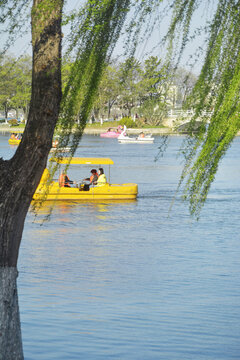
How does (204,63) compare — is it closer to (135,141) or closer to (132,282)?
(132,282)

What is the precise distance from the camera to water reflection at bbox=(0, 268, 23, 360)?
6398mm

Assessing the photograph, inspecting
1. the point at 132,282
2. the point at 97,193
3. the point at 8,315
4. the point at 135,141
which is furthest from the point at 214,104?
the point at 135,141

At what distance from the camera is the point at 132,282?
16.8 metres

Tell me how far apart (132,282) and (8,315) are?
416 inches

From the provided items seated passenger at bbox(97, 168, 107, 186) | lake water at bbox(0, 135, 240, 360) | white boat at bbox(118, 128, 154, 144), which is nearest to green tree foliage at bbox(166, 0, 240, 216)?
lake water at bbox(0, 135, 240, 360)

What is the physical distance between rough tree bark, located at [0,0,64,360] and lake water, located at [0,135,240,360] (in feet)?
12.5

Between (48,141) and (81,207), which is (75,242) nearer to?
(81,207)

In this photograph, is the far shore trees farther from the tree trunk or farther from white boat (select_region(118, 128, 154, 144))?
white boat (select_region(118, 128, 154, 144))

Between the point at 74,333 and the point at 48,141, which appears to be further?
the point at 74,333

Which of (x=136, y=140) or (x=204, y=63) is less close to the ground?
(x=204, y=63)

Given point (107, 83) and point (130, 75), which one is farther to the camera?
point (107, 83)

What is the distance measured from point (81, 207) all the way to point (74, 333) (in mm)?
18962

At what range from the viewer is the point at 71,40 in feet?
19.9

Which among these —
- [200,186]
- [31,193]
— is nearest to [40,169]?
[31,193]
